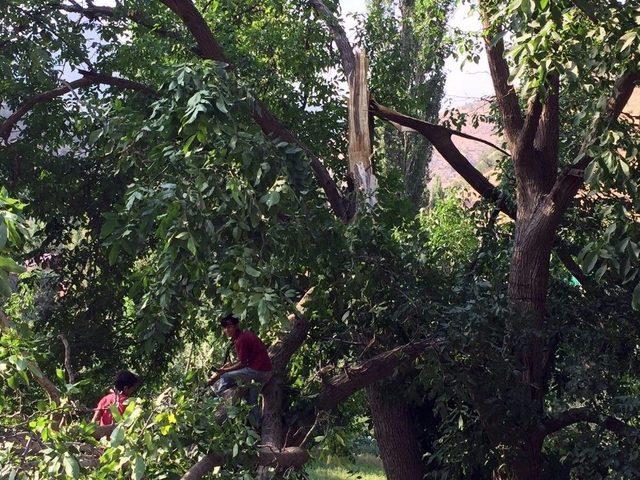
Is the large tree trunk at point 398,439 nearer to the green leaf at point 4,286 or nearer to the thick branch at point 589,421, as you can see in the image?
the thick branch at point 589,421

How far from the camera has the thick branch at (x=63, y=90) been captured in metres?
8.12

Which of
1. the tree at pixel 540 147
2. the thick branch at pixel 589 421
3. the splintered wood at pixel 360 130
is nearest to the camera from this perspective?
the tree at pixel 540 147

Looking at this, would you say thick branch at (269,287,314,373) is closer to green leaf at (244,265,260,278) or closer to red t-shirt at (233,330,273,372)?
red t-shirt at (233,330,273,372)

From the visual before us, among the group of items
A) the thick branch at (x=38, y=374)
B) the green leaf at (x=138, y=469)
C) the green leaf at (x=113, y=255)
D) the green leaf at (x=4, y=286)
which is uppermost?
the green leaf at (x=113, y=255)

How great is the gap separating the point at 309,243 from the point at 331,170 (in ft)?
13.1

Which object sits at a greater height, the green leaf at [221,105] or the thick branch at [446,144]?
the thick branch at [446,144]

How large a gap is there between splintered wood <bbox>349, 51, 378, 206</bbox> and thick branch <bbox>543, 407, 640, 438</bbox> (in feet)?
7.90

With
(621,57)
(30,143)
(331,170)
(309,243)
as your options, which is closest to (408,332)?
(309,243)

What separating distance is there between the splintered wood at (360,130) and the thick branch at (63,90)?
1.83 m

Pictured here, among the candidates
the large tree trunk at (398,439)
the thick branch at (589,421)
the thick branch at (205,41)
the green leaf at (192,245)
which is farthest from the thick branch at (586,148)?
the green leaf at (192,245)

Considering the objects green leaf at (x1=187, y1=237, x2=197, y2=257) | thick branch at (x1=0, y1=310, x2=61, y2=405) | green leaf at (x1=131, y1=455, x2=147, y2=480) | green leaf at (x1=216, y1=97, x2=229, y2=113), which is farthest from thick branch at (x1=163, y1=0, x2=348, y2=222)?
green leaf at (x1=131, y1=455, x2=147, y2=480)

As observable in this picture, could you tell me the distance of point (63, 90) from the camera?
27.6 feet

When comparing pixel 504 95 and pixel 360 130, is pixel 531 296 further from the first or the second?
pixel 360 130

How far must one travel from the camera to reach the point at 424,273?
7.49 meters
